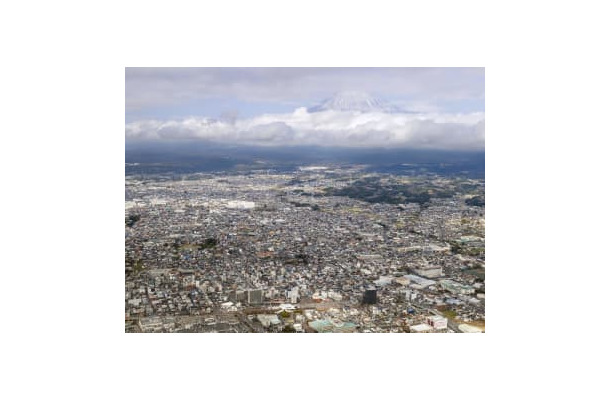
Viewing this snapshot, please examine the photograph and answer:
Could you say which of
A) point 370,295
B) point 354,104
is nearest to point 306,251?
point 370,295

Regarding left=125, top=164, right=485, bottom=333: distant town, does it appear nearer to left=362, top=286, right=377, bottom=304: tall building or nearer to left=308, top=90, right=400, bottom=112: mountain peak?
left=362, top=286, right=377, bottom=304: tall building

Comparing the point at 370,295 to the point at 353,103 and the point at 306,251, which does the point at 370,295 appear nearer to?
the point at 306,251

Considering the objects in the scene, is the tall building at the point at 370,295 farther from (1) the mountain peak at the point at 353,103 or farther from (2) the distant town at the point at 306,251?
(1) the mountain peak at the point at 353,103

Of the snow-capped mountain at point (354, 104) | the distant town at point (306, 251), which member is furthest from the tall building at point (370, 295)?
the snow-capped mountain at point (354, 104)

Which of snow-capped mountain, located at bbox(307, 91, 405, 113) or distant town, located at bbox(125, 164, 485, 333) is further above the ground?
snow-capped mountain, located at bbox(307, 91, 405, 113)

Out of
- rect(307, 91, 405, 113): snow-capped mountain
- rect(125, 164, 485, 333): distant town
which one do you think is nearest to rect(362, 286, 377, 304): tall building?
rect(125, 164, 485, 333): distant town
